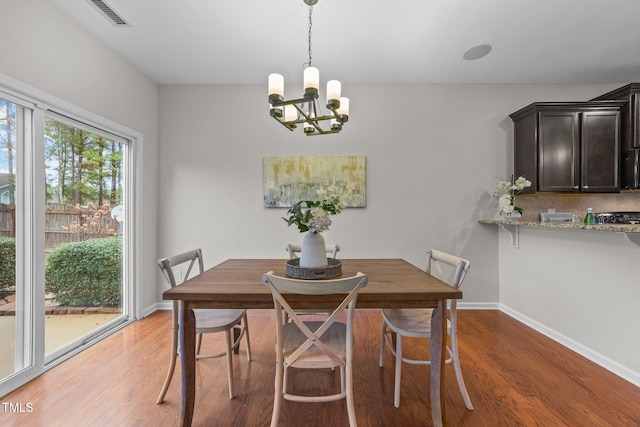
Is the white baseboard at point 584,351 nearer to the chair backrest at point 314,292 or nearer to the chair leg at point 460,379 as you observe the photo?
the chair leg at point 460,379

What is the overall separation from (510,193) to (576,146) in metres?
0.77

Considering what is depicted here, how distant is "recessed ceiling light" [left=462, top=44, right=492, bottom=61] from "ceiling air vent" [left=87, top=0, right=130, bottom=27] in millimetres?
2977

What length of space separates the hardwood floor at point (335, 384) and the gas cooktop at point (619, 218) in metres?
1.53

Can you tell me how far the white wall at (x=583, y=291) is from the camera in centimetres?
203

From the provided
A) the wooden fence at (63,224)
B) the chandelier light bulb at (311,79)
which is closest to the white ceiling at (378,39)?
the chandelier light bulb at (311,79)

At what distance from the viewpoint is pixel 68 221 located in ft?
7.82

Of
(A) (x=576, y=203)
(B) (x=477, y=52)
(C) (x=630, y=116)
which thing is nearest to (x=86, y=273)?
(B) (x=477, y=52)

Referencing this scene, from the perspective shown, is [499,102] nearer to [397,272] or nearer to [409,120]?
[409,120]

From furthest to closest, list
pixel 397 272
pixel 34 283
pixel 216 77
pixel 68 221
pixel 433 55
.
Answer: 1. pixel 216 77
2. pixel 433 55
3. pixel 68 221
4. pixel 34 283
5. pixel 397 272

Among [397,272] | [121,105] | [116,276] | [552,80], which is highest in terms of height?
[552,80]

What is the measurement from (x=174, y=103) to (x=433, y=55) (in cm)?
289

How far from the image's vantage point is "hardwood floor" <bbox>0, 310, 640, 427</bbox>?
5.36ft

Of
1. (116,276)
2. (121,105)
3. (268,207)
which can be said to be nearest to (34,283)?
(116,276)

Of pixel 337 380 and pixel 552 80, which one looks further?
pixel 552 80
